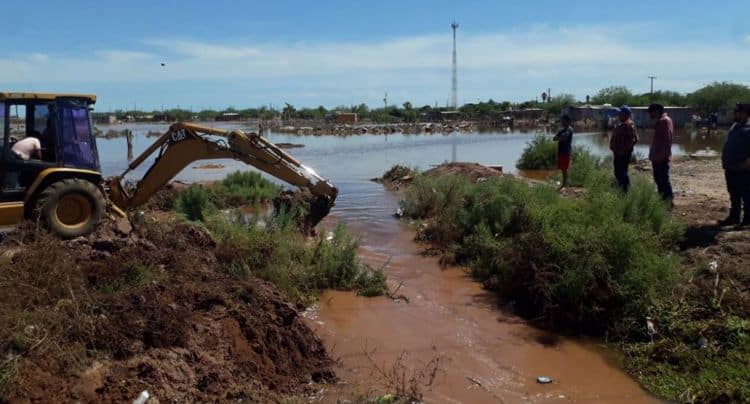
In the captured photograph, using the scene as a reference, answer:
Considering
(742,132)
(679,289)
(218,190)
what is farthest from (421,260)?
(218,190)

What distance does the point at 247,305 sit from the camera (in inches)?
230

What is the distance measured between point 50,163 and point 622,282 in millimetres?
7353

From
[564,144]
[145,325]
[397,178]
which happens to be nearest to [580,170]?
[564,144]

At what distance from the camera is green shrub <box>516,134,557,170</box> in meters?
21.4

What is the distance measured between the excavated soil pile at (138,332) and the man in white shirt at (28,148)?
6.89ft

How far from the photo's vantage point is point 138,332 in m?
4.88

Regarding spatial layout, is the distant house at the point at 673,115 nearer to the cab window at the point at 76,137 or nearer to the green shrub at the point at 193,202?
the green shrub at the point at 193,202

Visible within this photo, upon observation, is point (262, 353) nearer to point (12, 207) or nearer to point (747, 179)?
point (12, 207)

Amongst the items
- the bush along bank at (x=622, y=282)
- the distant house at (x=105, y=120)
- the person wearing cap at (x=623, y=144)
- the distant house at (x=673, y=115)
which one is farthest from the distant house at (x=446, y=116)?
the bush along bank at (x=622, y=282)

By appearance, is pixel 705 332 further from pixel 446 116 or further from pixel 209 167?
pixel 446 116

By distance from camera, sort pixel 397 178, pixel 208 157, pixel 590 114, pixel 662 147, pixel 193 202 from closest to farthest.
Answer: pixel 662 147 < pixel 208 157 < pixel 193 202 < pixel 397 178 < pixel 590 114

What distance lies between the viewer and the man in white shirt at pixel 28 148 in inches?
324

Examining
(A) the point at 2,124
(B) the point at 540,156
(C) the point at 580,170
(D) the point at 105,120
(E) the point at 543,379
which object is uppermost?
(D) the point at 105,120

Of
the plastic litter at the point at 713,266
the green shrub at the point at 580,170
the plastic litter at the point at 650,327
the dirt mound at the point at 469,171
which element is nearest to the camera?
the plastic litter at the point at 650,327
